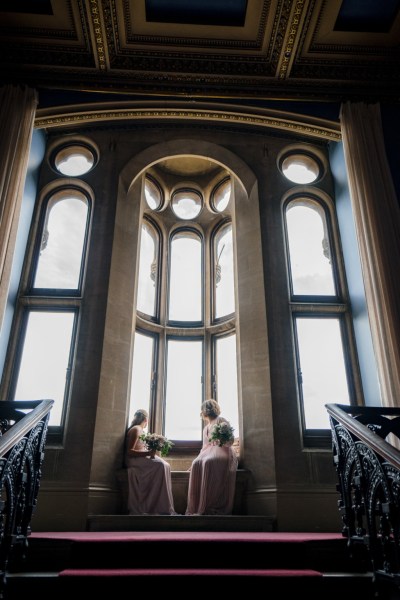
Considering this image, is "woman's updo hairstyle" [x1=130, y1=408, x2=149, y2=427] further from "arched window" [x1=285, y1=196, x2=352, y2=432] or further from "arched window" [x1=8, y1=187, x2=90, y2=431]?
"arched window" [x1=285, y1=196, x2=352, y2=432]

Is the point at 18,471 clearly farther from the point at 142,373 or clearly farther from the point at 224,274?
the point at 224,274

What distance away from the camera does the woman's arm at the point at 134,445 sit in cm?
568

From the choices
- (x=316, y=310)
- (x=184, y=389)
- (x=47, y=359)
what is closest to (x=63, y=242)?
(x=47, y=359)

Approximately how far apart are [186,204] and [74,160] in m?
2.22

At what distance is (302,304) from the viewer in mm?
6609

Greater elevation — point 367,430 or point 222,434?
point 222,434

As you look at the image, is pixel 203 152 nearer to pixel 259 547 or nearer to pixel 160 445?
pixel 160 445

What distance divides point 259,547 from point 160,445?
8.24 feet

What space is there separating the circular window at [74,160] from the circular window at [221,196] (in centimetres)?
237

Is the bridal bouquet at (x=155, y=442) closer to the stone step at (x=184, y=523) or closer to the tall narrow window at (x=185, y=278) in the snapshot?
the stone step at (x=184, y=523)

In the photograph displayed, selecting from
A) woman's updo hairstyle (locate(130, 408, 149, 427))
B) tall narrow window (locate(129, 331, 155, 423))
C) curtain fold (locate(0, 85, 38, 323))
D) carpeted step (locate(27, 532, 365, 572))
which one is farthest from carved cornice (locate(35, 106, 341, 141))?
carpeted step (locate(27, 532, 365, 572))

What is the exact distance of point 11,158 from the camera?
5.83m

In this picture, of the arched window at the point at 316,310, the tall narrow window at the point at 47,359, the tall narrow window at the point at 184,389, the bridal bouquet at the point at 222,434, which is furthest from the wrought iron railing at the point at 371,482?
the tall narrow window at the point at 47,359

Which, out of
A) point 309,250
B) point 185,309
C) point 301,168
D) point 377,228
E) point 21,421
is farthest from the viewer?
point 301,168
